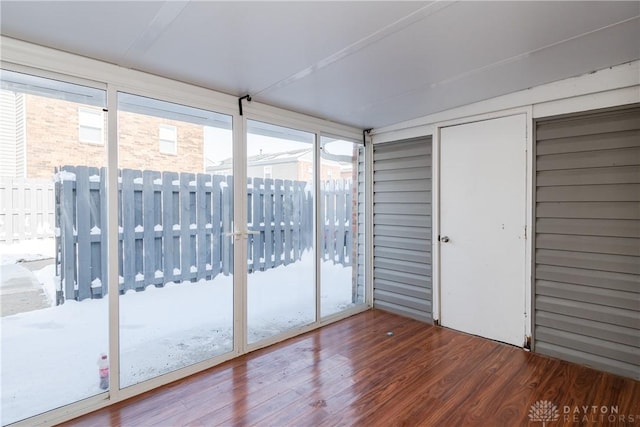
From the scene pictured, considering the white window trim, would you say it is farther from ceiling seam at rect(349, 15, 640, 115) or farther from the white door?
the white door

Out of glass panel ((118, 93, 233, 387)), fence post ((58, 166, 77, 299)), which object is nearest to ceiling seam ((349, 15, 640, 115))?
glass panel ((118, 93, 233, 387))

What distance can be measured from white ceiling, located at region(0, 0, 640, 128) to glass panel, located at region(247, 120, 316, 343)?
67cm

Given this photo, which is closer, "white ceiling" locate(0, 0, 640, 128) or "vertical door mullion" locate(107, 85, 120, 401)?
"white ceiling" locate(0, 0, 640, 128)

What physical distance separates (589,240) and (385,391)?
202cm

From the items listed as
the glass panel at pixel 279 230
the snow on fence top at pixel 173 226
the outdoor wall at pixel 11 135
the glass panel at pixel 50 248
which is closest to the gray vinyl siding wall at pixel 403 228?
the snow on fence top at pixel 173 226

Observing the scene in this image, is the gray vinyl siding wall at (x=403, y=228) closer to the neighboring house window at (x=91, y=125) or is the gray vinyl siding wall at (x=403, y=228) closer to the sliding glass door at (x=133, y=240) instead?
the sliding glass door at (x=133, y=240)

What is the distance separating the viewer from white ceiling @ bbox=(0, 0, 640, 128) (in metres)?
1.62

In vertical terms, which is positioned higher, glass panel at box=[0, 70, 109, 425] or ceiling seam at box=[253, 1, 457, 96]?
ceiling seam at box=[253, 1, 457, 96]

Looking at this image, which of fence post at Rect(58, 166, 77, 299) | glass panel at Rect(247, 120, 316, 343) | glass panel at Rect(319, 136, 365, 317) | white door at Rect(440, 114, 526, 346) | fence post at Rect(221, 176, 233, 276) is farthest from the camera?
glass panel at Rect(319, 136, 365, 317)

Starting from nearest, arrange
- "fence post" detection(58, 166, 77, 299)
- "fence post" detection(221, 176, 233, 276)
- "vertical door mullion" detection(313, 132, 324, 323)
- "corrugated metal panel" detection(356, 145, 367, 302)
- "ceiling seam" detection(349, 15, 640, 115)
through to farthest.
→ "ceiling seam" detection(349, 15, 640, 115)
"fence post" detection(58, 166, 77, 299)
"fence post" detection(221, 176, 233, 276)
"vertical door mullion" detection(313, 132, 324, 323)
"corrugated metal panel" detection(356, 145, 367, 302)

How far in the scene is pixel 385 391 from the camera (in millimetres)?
2326

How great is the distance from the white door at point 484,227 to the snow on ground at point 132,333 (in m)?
1.64

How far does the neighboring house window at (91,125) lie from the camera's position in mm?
2176

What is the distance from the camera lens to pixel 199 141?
275 cm
